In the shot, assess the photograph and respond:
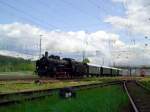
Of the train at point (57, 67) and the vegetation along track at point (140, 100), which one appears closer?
the vegetation along track at point (140, 100)

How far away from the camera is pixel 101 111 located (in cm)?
1269

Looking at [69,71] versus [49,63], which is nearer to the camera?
[49,63]

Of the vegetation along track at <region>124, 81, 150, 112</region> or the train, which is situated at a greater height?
the train

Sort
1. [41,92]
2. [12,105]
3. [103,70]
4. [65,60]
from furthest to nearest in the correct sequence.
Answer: [103,70] < [65,60] < [41,92] < [12,105]

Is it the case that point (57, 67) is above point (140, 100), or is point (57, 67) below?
above

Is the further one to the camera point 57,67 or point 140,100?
point 57,67

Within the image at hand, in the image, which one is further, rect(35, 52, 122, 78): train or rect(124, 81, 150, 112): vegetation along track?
rect(35, 52, 122, 78): train

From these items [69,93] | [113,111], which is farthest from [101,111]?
[69,93]

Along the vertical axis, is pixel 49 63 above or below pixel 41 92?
above

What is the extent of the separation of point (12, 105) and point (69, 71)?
35.8 metres

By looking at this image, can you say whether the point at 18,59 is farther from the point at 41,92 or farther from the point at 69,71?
the point at 41,92

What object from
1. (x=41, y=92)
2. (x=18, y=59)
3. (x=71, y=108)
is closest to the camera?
(x=71, y=108)

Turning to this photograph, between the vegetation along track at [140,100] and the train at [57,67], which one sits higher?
the train at [57,67]

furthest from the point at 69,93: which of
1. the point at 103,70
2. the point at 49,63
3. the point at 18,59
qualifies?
the point at 18,59
